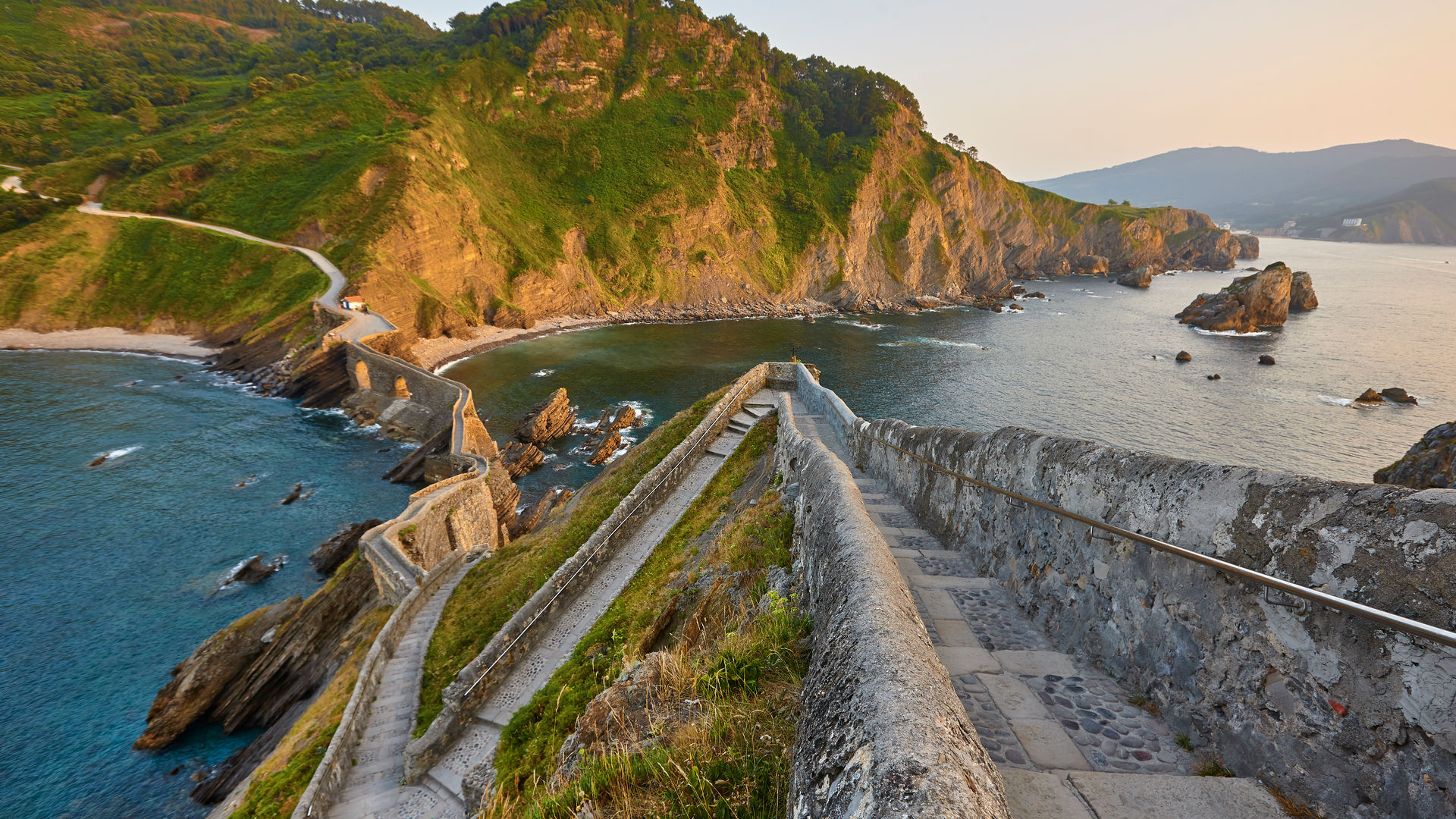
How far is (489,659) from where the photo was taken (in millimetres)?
13125

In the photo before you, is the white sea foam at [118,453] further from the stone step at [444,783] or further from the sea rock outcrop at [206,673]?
the stone step at [444,783]

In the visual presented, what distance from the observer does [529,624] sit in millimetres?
13945

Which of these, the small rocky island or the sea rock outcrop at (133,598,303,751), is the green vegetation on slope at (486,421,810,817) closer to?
the sea rock outcrop at (133,598,303,751)

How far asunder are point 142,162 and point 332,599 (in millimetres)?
88051

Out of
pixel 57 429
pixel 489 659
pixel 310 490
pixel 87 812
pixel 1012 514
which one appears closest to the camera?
pixel 1012 514

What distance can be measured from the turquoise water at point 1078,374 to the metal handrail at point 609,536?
18812 mm

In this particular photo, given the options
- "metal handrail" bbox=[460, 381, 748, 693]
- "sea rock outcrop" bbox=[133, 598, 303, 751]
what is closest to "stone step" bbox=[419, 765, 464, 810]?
"metal handrail" bbox=[460, 381, 748, 693]

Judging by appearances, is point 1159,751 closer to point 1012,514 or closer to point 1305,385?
point 1012,514

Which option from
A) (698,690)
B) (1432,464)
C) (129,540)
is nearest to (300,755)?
(698,690)

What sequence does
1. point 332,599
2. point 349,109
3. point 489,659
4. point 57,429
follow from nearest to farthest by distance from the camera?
1. point 489,659
2. point 332,599
3. point 57,429
4. point 349,109

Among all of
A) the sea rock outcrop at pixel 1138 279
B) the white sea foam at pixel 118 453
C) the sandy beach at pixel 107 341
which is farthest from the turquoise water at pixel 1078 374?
the sea rock outcrop at pixel 1138 279

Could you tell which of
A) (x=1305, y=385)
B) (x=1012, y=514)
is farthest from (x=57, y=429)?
(x=1305, y=385)

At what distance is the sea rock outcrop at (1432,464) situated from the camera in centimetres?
1927

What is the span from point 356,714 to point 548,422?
2967 cm
